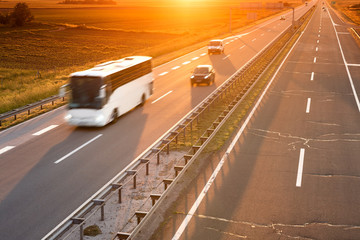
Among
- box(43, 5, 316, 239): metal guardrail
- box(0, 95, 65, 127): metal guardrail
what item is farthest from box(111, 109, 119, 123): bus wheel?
box(0, 95, 65, 127): metal guardrail

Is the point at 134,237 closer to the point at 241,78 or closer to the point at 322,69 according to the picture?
the point at 241,78

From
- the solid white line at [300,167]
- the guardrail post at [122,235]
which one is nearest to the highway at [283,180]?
the solid white line at [300,167]

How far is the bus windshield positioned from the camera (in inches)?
691

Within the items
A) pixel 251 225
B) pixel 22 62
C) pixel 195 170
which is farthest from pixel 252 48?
pixel 251 225

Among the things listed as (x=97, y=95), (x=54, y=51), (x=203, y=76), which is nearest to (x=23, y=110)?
(x=97, y=95)

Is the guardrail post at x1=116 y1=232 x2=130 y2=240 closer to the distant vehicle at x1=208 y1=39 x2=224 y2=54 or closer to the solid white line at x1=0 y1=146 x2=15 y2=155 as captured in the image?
the solid white line at x1=0 y1=146 x2=15 y2=155

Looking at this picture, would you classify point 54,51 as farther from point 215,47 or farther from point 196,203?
point 196,203

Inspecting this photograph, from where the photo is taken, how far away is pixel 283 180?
12.1 meters

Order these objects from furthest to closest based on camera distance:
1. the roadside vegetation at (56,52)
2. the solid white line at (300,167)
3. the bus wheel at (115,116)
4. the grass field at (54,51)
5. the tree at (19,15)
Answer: the tree at (19,15) → the roadside vegetation at (56,52) → the grass field at (54,51) → the bus wheel at (115,116) → the solid white line at (300,167)

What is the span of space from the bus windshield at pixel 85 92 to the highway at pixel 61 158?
4.00 feet

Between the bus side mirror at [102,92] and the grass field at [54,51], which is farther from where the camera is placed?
the grass field at [54,51]

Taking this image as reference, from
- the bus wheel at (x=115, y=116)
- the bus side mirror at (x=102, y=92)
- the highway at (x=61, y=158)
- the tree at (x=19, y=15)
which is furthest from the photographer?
the tree at (x=19, y=15)

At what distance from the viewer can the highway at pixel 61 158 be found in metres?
10.4

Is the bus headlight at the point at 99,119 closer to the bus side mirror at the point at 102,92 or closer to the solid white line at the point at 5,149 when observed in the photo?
the bus side mirror at the point at 102,92
